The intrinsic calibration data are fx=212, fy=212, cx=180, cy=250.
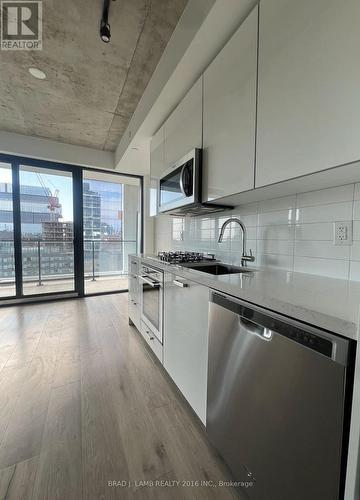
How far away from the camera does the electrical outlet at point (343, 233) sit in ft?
3.44

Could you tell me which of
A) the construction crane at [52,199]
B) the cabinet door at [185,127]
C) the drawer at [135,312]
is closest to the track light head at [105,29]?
the cabinet door at [185,127]

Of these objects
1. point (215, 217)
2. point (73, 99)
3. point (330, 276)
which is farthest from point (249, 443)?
point (73, 99)

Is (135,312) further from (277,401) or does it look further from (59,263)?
(59,263)

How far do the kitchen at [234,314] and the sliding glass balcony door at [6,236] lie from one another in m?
1.61

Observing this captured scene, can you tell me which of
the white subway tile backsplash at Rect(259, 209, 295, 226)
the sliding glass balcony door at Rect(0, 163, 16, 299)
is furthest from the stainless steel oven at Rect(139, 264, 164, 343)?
the sliding glass balcony door at Rect(0, 163, 16, 299)

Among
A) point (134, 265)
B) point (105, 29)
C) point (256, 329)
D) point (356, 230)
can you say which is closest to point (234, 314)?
point (256, 329)

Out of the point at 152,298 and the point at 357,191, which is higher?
the point at 357,191

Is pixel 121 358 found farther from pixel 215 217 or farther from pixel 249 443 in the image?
pixel 215 217

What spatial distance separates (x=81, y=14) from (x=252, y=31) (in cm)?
121

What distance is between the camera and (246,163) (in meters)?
1.18

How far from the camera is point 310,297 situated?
750 mm

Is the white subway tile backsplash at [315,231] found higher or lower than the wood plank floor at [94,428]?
higher

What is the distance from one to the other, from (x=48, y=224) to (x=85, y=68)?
8.61ft

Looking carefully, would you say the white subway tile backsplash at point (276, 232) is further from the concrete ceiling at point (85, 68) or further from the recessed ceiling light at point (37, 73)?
the recessed ceiling light at point (37, 73)
